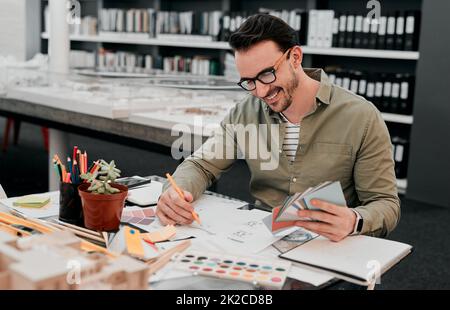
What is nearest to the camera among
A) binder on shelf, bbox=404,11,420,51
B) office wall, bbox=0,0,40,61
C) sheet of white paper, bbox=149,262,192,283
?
sheet of white paper, bbox=149,262,192,283

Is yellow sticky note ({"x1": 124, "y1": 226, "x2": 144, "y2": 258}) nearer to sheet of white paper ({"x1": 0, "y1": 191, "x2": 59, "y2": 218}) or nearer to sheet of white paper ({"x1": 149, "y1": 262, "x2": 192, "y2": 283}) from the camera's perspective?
sheet of white paper ({"x1": 149, "y1": 262, "x2": 192, "y2": 283})

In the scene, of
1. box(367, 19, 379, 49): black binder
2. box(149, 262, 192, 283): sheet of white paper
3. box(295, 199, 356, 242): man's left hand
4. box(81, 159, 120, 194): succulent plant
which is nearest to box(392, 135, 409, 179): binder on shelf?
box(367, 19, 379, 49): black binder

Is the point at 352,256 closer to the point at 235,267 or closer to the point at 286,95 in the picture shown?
the point at 235,267

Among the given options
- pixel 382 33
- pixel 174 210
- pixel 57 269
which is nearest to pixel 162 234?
pixel 174 210

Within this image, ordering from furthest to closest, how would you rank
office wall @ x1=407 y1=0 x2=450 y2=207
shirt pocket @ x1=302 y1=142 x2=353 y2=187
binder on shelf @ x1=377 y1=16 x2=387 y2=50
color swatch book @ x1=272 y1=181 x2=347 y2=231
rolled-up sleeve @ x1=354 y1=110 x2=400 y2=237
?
binder on shelf @ x1=377 y1=16 x2=387 y2=50 < office wall @ x1=407 y1=0 x2=450 y2=207 < shirt pocket @ x1=302 y1=142 x2=353 y2=187 < rolled-up sleeve @ x1=354 y1=110 x2=400 y2=237 < color swatch book @ x1=272 y1=181 x2=347 y2=231

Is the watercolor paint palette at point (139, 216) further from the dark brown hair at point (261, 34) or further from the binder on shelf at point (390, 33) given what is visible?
the binder on shelf at point (390, 33)

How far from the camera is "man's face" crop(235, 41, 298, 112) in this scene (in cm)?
143

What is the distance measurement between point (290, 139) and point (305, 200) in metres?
0.50

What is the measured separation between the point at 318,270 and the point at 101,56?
5636 mm

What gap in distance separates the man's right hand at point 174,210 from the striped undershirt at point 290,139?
0.39m

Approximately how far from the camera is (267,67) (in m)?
1.44

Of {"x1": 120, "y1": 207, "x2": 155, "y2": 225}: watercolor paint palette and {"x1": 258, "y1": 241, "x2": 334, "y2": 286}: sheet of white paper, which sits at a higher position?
{"x1": 258, "y1": 241, "x2": 334, "y2": 286}: sheet of white paper

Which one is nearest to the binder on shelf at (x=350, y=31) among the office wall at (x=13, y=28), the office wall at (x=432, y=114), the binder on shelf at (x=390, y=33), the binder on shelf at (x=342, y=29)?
the binder on shelf at (x=342, y=29)

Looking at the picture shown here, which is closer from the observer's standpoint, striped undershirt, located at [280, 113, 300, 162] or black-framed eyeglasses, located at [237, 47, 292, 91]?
black-framed eyeglasses, located at [237, 47, 292, 91]
